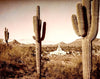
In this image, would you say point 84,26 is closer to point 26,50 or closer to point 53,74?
point 53,74

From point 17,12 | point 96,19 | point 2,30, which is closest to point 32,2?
point 17,12

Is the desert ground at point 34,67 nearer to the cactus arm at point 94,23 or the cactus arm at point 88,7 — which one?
the cactus arm at point 94,23

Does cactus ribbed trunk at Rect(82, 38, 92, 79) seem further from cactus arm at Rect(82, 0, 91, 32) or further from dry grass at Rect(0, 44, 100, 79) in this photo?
dry grass at Rect(0, 44, 100, 79)

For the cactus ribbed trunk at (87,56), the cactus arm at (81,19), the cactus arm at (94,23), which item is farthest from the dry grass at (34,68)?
the cactus arm at (81,19)

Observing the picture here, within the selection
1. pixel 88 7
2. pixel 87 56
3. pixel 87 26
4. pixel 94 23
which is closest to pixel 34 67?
pixel 87 56

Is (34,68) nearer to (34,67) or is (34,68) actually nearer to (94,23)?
(34,67)

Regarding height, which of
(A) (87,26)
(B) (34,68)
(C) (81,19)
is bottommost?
(B) (34,68)

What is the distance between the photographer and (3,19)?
5.66 metres

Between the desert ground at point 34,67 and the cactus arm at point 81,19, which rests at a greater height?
the cactus arm at point 81,19

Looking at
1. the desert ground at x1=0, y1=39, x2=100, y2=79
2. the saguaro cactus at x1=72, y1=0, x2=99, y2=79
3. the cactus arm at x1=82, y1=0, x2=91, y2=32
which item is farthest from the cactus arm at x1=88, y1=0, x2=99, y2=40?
the desert ground at x1=0, y1=39, x2=100, y2=79

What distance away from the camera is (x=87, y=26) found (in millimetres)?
3137

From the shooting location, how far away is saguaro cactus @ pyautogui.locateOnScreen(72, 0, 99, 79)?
3022mm

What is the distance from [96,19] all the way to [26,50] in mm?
4416

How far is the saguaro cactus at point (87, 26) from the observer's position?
9.91ft
